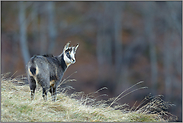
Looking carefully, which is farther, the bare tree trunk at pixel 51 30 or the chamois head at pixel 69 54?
the bare tree trunk at pixel 51 30

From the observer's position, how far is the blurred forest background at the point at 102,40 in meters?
20.1

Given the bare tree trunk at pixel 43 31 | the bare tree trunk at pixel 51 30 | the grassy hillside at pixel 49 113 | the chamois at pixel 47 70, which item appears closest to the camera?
the grassy hillside at pixel 49 113

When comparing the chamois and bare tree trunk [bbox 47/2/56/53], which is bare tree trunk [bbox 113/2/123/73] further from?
the chamois

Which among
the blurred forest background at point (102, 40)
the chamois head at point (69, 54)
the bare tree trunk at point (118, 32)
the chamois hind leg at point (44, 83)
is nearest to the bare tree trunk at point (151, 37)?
the blurred forest background at point (102, 40)

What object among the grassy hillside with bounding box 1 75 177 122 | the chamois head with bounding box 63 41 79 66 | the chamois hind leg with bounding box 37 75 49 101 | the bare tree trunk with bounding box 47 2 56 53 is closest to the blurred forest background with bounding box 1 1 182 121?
the bare tree trunk with bounding box 47 2 56 53

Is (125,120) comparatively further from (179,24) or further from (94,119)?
(179,24)

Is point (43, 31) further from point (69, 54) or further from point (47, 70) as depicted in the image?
point (47, 70)

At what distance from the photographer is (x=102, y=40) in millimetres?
23359

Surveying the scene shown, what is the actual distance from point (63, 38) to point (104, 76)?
5802 millimetres

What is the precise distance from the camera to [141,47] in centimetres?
2308

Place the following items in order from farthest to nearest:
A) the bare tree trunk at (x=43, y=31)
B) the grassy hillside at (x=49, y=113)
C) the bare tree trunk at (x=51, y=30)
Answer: the bare tree trunk at (x=43, y=31) < the bare tree trunk at (x=51, y=30) < the grassy hillside at (x=49, y=113)

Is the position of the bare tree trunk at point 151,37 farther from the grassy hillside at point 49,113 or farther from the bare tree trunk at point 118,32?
the grassy hillside at point 49,113

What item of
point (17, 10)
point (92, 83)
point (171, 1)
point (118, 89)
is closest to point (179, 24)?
point (171, 1)

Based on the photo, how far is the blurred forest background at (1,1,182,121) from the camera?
2006 centimetres
